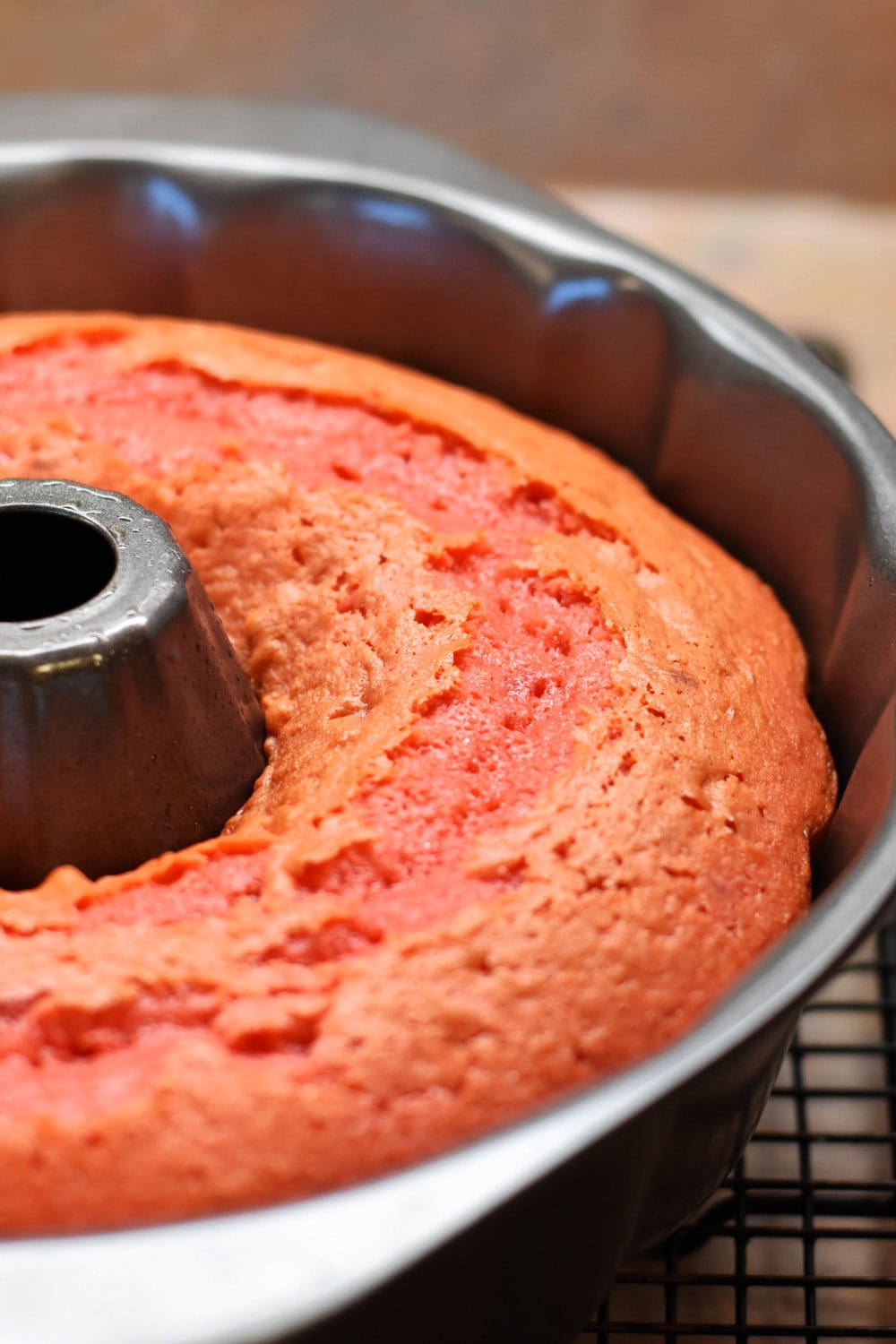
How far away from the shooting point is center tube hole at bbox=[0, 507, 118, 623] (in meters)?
0.93

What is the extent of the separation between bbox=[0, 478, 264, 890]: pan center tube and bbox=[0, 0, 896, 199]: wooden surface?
142 centimetres

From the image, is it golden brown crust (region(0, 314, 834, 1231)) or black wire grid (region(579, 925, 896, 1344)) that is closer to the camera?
golden brown crust (region(0, 314, 834, 1231))

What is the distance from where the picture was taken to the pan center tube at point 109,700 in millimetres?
847

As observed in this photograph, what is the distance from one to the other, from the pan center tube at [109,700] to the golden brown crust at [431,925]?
0.15ft

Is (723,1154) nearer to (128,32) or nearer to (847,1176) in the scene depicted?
(847,1176)

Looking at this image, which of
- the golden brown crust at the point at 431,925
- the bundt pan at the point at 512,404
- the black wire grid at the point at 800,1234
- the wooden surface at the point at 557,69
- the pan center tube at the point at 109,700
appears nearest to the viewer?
the bundt pan at the point at 512,404

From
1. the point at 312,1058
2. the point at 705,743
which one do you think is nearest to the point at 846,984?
the point at 705,743

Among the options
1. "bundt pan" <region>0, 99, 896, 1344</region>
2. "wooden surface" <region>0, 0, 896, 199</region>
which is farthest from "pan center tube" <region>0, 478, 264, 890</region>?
"wooden surface" <region>0, 0, 896, 199</region>

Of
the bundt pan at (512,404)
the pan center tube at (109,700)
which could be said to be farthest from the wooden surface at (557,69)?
the pan center tube at (109,700)

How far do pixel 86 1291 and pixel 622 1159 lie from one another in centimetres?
27

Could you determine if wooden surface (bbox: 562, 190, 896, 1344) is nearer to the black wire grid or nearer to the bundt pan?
the black wire grid

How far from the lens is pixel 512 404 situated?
1347 millimetres

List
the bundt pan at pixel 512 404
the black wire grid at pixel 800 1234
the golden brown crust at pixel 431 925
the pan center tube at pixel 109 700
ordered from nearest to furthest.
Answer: the bundt pan at pixel 512 404 → the golden brown crust at pixel 431 925 → the pan center tube at pixel 109 700 → the black wire grid at pixel 800 1234

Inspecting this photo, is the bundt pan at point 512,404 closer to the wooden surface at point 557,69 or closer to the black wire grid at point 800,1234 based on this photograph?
the black wire grid at point 800,1234
